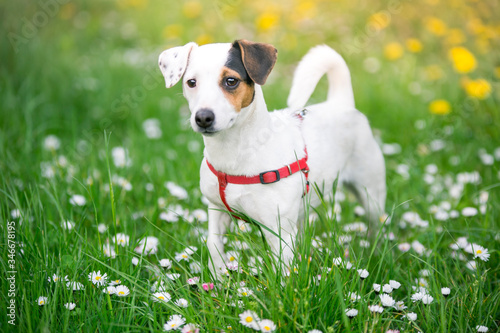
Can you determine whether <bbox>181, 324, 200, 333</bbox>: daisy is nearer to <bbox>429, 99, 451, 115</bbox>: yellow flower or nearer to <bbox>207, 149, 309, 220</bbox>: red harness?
<bbox>207, 149, 309, 220</bbox>: red harness

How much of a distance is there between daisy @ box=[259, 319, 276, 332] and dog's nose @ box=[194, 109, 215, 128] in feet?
2.90

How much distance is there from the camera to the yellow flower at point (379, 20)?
21.4 ft

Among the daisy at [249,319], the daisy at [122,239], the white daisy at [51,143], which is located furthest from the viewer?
the white daisy at [51,143]

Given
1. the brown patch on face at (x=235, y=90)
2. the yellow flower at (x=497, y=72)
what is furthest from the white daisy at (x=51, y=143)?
the yellow flower at (x=497, y=72)

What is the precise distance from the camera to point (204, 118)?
2006 millimetres

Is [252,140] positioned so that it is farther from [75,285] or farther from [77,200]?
[77,200]

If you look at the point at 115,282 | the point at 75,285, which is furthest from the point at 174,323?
the point at 75,285

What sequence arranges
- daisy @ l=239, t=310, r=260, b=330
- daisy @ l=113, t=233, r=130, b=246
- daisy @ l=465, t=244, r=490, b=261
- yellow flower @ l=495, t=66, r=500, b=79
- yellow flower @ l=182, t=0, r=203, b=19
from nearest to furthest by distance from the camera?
daisy @ l=239, t=310, r=260, b=330 < daisy @ l=465, t=244, r=490, b=261 < daisy @ l=113, t=233, r=130, b=246 < yellow flower @ l=495, t=66, r=500, b=79 < yellow flower @ l=182, t=0, r=203, b=19

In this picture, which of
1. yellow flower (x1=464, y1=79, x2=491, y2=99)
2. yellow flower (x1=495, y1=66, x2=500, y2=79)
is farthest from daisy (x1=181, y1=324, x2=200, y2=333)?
yellow flower (x1=495, y1=66, x2=500, y2=79)

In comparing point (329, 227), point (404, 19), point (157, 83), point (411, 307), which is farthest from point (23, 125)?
point (404, 19)

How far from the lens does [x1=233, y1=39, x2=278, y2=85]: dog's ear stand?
84.7 inches

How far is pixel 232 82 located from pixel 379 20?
5.10 meters

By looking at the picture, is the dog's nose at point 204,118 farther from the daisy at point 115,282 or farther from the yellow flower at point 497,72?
the yellow flower at point 497,72

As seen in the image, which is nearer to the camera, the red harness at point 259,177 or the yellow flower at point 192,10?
the red harness at point 259,177
